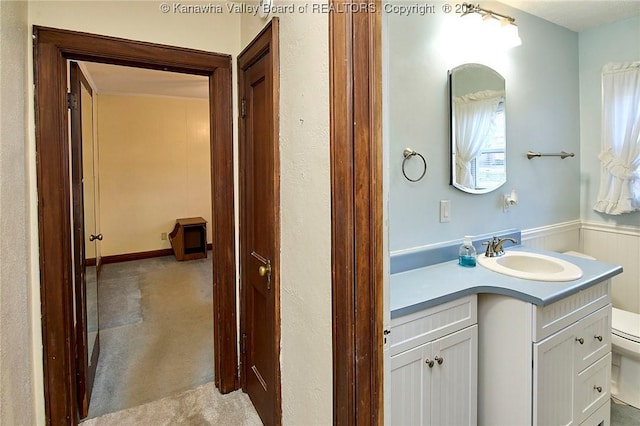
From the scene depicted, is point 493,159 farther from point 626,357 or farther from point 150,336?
point 150,336

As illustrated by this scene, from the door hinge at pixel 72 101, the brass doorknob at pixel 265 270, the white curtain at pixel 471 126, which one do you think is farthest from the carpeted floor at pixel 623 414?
the door hinge at pixel 72 101

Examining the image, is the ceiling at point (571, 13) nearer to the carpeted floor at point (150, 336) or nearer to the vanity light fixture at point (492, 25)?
the vanity light fixture at point (492, 25)

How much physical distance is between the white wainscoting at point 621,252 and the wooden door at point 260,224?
8.90 feet

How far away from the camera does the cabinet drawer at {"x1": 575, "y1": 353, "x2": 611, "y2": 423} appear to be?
1.72 metres

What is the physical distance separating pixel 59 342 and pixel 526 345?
2123mm

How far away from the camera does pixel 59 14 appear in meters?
1.62

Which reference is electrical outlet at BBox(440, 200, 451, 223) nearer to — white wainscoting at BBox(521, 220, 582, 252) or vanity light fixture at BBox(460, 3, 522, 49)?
white wainscoting at BBox(521, 220, 582, 252)

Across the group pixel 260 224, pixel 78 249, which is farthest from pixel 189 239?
pixel 260 224

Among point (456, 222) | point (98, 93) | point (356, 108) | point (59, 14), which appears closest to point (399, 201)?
point (456, 222)

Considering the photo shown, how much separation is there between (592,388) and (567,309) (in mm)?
543

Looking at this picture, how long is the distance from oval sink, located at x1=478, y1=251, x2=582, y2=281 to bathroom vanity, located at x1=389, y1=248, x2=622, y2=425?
0.13 ft

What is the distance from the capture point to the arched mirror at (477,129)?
2068mm

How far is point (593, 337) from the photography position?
1775 mm

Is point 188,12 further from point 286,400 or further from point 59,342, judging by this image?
point 286,400
